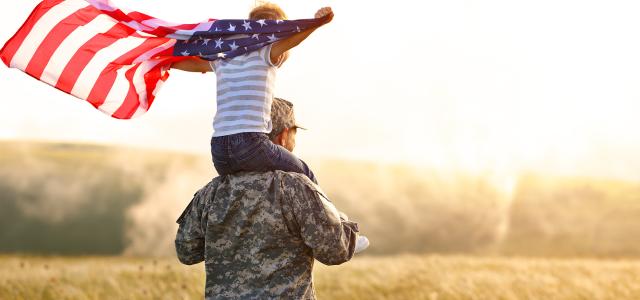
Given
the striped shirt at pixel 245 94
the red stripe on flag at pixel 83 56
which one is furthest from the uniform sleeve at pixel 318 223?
the red stripe on flag at pixel 83 56

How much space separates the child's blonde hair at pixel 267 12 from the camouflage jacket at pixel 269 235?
43.4 inches

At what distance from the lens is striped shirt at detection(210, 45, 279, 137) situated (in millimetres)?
5801

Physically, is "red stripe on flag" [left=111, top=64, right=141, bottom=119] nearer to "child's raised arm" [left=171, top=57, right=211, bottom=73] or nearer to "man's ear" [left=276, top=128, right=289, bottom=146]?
"child's raised arm" [left=171, top=57, right=211, bottom=73]

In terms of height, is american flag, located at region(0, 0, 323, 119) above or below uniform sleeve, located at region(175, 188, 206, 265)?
above

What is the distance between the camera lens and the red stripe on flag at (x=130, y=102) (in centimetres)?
694

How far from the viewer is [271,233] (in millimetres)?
5945

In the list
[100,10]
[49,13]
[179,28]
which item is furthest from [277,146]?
[49,13]

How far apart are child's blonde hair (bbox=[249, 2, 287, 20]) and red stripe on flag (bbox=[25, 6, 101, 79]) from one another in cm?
155

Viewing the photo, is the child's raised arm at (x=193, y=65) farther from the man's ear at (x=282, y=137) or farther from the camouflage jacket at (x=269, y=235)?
the camouflage jacket at (x=269, y=235)

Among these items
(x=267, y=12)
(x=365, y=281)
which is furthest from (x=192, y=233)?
(x=365, y=281)

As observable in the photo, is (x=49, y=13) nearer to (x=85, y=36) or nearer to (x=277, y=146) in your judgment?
(x=85, y=36)

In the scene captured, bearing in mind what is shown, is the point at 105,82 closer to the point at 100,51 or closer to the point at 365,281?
the point at 100,51

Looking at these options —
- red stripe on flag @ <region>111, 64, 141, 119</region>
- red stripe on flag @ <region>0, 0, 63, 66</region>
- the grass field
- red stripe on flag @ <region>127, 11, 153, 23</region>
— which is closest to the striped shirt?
red stripe on flag @ <region>127, 11, 153, 23</region>

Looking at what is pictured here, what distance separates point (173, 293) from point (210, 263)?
4.19 metres
